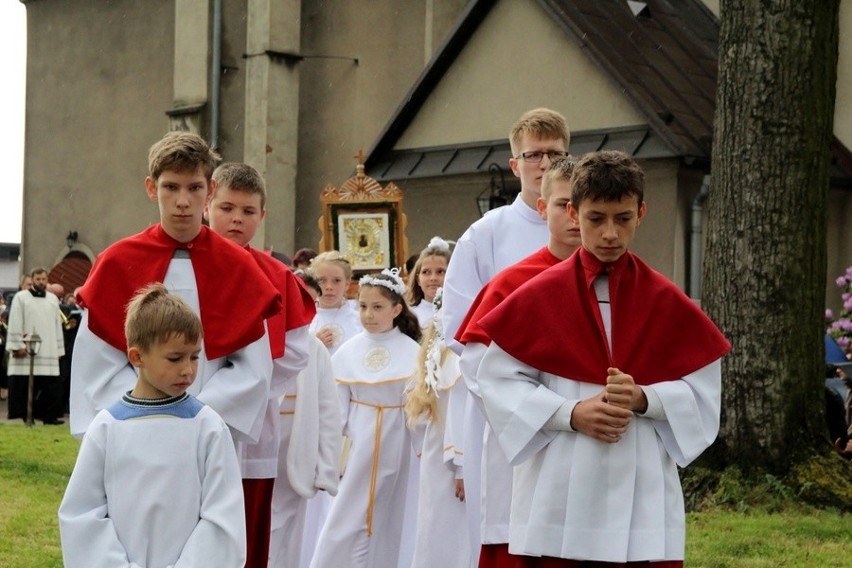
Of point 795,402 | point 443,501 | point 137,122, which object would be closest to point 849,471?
point 795,402

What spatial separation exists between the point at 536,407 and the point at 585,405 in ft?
0.55

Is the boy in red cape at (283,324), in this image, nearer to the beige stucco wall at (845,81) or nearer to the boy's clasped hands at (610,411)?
the boy's clasped hands at (610,411)

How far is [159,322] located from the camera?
4.66m

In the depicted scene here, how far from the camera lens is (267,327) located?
6.14 metres

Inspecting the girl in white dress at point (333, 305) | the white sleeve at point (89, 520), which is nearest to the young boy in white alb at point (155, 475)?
the white sleeve at point (89, 520)

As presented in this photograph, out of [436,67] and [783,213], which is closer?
[783,213]

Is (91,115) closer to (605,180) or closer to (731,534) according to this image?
(731,534)

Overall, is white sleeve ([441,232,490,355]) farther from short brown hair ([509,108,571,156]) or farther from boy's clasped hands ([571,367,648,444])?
boy's clasped hands ([571,367,648,444])

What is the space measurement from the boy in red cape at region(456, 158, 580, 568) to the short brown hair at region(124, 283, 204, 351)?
976 mm

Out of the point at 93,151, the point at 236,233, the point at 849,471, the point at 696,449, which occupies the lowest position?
the point at 849,471

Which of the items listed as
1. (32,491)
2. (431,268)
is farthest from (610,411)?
(32,491)

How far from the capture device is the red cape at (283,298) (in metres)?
6.24

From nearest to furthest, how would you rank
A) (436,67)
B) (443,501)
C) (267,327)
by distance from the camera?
(267,327)
(443,501)
(436,67)

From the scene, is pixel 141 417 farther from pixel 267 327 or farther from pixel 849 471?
pixel 849 471
